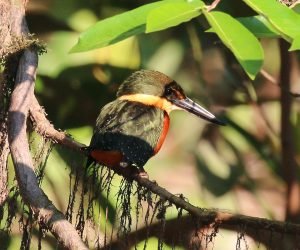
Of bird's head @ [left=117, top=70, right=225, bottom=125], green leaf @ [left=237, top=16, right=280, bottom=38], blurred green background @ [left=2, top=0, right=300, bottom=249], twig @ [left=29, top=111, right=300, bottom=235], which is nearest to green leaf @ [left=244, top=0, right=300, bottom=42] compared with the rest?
green leaf @ [left=237, top=16, right=280, bottom=38]

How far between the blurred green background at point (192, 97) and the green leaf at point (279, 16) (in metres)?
2.36

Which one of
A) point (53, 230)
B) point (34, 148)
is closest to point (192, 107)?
point (34, 148)

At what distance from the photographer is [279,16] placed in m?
1.08

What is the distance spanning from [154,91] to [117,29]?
1666 mm

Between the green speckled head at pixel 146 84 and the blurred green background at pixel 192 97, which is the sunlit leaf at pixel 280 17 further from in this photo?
the blurred green background at pixel 192 97

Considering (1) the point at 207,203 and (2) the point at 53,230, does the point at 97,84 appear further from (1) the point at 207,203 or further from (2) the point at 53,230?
(2) the point at 53,230

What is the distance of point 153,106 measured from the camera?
2670 mm

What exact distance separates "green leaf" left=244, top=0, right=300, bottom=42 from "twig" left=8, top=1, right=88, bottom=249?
0.75 metres

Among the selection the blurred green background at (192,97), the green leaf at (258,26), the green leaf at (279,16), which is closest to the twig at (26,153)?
the green leaf at (258,26)

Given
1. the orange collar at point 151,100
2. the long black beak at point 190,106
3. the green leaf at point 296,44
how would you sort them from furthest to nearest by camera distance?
the long black beak at point 190,106, the orange collar at point 151,100, the green leaf at point 296,44

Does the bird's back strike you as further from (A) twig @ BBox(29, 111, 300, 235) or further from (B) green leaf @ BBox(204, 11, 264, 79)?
(B) green leaf @ BBox(204, 11, 264, 79)

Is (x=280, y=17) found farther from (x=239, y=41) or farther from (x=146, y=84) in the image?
(x=146, y=84)

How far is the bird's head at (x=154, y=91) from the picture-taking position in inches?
109

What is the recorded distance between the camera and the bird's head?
277cm
